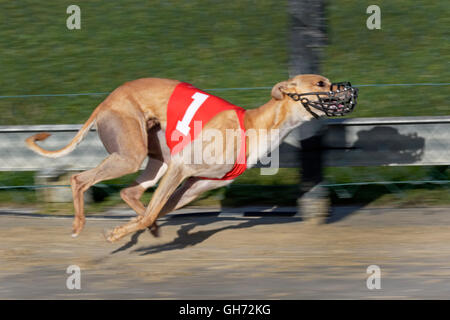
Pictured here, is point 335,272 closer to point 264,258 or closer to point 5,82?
point 264,258

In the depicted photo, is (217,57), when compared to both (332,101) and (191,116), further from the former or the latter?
(332,101)

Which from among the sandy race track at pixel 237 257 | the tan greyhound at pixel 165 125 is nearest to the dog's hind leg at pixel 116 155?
the tan greyhound at pixel 165 125

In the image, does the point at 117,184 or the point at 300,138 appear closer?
the point at 300,138

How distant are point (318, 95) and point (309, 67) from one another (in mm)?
955

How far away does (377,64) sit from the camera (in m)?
9.27

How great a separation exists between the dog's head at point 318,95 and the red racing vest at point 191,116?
37cm

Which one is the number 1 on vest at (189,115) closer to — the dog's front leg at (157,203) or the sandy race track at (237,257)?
the dog's front leg at (157,203)

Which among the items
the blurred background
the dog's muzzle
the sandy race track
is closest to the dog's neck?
the dog's muzzle

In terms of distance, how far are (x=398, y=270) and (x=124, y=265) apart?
1791 mm

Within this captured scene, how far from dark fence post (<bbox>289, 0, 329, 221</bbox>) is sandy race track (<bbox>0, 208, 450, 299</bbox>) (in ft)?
0.63

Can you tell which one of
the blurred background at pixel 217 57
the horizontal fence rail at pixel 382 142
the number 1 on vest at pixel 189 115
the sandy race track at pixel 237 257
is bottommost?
the sandy race track at pixel 237 257

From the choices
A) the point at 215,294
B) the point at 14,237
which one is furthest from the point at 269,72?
the point at 215,294

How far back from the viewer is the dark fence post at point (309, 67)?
19.3 feet

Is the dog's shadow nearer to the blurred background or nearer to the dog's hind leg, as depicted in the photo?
the dog's hind leg
